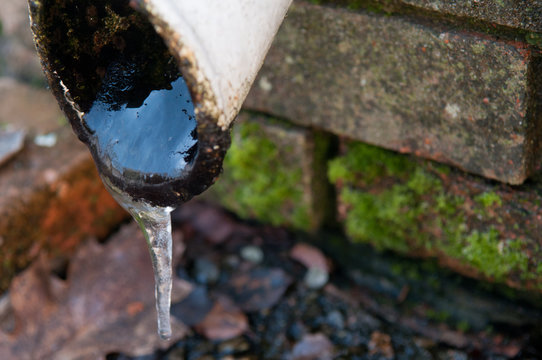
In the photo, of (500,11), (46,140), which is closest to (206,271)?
(46,140)

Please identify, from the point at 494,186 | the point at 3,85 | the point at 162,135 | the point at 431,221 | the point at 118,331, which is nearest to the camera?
the point at 162,135

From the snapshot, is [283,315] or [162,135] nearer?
[162,135]

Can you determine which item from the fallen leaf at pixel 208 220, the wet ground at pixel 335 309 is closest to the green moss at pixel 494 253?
the wet ground at pixel 335 309

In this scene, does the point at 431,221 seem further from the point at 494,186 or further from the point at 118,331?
the point at 118,331

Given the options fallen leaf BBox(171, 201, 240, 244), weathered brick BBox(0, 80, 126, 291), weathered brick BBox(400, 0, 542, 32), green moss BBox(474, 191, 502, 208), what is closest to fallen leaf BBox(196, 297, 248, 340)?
fallen leaf BBox(171, 201, 240, 244)

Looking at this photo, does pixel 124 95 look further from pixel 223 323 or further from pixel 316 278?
pixel 316 278

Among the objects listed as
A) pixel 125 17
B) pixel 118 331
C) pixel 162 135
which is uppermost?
pixel 125 17

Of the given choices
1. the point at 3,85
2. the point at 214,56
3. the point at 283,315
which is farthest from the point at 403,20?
the point at 3,85
